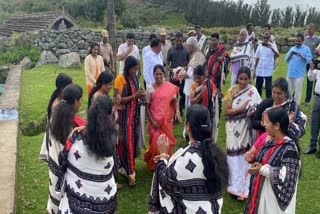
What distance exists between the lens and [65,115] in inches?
139

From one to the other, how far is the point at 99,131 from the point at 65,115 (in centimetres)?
51

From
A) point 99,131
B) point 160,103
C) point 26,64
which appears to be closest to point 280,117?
point 99,131

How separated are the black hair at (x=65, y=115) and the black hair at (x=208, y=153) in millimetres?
1116

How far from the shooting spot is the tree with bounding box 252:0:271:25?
2083 centimetres

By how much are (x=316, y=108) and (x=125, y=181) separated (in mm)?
3361

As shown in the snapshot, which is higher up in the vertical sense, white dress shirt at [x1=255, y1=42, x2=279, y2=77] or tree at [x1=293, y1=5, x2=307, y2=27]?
tree at [x1=293, y1=5, x2=307, y2=27]

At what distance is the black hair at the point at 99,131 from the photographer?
3182 mm

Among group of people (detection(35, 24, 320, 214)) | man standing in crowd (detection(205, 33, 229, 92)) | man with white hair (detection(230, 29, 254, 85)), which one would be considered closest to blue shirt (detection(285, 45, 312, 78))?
man with white hair (detection(230, 29, 254, 85))

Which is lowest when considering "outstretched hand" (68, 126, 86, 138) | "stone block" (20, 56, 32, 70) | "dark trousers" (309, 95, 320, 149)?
"stone block" (20, 56, 32, 70)

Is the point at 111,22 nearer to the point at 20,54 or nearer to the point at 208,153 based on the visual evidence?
the point at 208,153

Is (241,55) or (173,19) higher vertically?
(241,55)

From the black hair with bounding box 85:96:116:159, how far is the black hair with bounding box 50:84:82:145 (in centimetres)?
39

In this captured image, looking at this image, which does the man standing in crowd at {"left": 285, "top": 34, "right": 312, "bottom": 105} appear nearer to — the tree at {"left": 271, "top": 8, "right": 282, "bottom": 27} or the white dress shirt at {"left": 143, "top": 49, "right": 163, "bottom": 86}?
the white dress shirt at {"left": 143, "top": 49, "right": 163, "bottom": 86}

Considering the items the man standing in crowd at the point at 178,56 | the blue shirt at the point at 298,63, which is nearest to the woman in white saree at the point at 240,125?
the man standing in crowd at the point at 178,56
